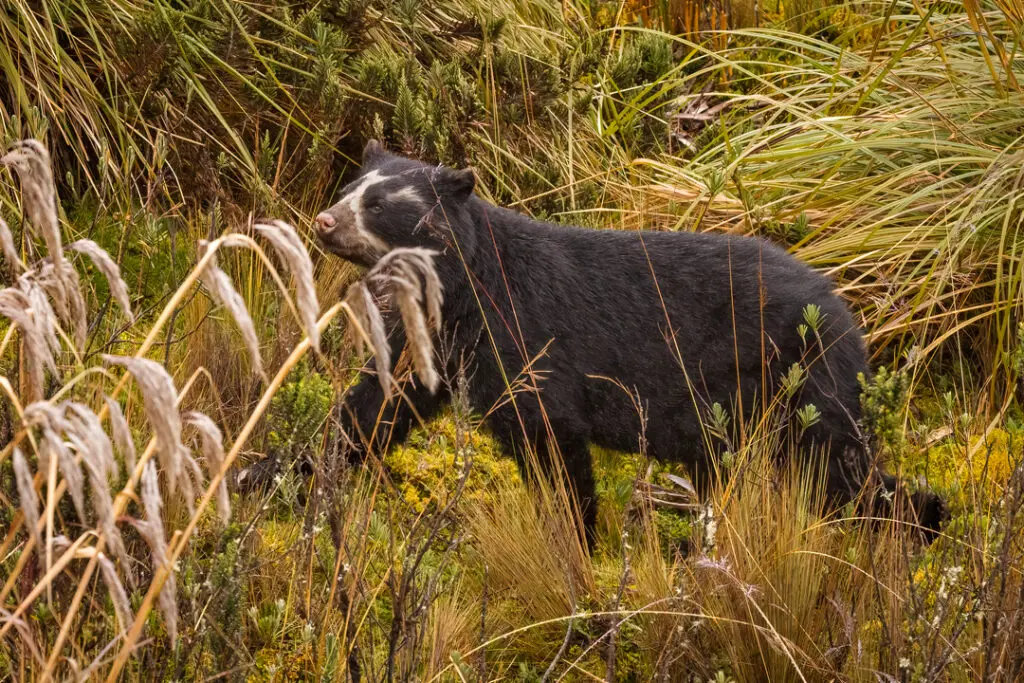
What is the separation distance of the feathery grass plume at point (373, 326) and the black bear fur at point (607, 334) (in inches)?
94.8

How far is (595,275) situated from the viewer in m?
4.20

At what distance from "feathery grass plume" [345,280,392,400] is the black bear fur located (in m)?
2.41

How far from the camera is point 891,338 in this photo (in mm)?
5047

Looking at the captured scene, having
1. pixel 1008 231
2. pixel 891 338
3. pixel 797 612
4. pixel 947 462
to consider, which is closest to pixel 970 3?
pixel 1008 231

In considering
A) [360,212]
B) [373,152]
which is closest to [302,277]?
[360,212]

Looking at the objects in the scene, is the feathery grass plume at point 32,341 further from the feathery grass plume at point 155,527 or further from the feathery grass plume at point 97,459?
the feathery grass plume at point 155,527

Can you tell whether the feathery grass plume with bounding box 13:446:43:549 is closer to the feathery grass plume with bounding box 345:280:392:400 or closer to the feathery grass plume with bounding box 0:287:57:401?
the feathery grass plume with bounding box 0:287:57:401

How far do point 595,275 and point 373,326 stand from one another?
2.85 meters

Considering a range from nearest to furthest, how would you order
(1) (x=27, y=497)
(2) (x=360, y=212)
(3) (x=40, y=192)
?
(1) (x=27, y=497)
(3) (x=40, y=192)
(2) (x=360, y=212)

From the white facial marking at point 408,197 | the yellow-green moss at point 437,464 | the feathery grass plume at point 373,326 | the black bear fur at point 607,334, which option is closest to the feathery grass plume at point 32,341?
the feathery grass plume at point 373,326

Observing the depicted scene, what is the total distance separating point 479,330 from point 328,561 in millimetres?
1565

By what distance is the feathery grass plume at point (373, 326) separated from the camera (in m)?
1.37

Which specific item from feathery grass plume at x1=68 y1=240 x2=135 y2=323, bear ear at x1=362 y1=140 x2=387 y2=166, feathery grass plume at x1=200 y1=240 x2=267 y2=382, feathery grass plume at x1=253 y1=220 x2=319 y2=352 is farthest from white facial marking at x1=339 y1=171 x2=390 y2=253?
feathery grass plume at x1=200 y1=240 x2=267 y2=382

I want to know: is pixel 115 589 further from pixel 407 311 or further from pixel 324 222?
pixel 324 222
